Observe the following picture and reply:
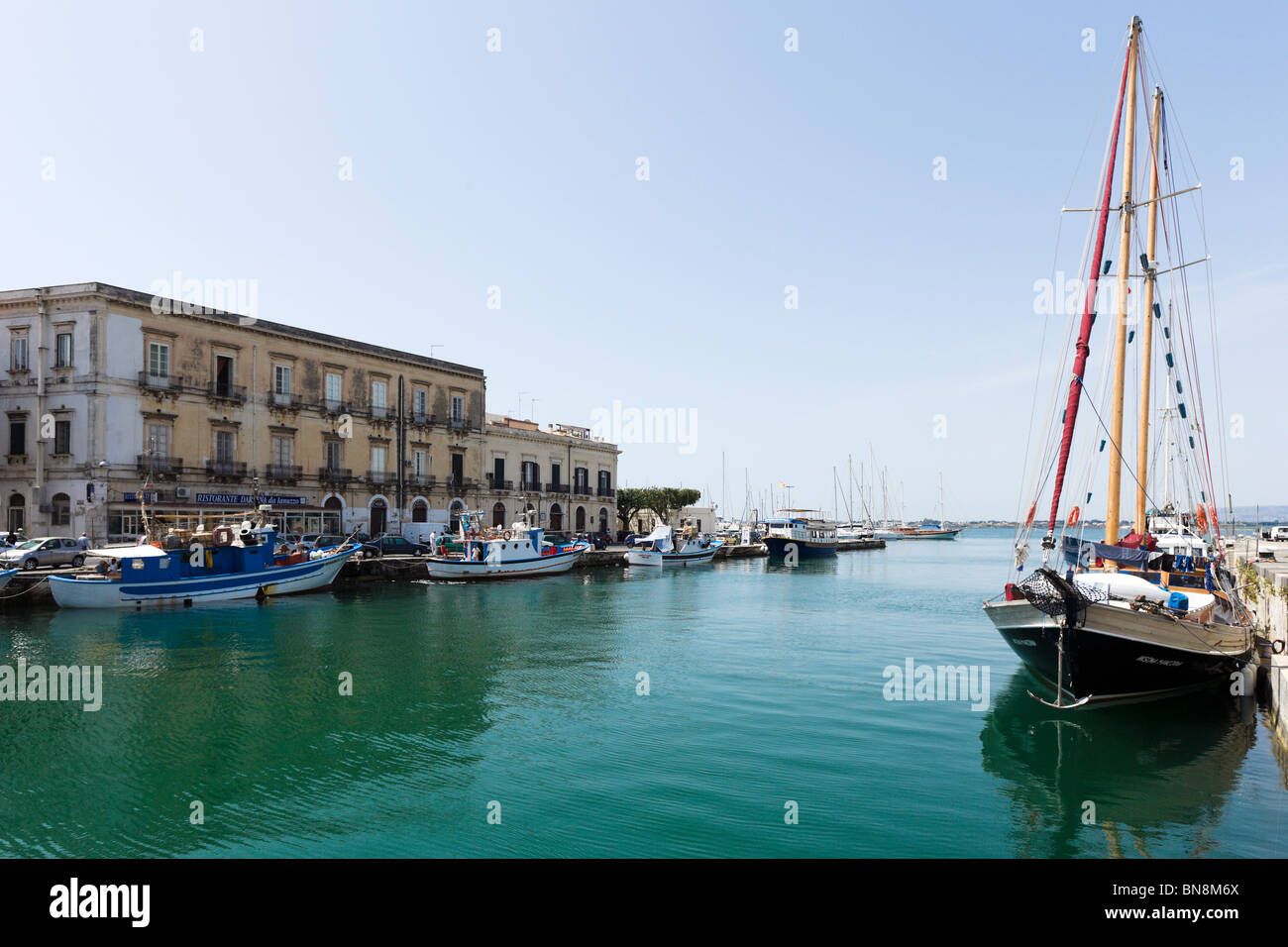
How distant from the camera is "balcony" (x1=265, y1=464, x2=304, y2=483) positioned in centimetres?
3934

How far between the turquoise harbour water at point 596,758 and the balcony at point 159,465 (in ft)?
46.5

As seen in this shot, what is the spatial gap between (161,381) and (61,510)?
22.5 feet

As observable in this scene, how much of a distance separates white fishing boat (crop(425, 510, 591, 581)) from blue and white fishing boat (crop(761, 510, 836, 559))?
2441cm

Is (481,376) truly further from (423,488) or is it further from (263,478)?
(263,478)

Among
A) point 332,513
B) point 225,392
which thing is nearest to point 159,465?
point 225,392

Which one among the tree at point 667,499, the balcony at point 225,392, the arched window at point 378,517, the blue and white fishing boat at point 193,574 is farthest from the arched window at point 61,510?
the tree at point 667,499

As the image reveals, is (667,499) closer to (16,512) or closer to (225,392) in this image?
(225,392)

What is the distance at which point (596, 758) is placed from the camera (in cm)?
1112

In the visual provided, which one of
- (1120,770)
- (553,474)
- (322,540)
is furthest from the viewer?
(553,474)

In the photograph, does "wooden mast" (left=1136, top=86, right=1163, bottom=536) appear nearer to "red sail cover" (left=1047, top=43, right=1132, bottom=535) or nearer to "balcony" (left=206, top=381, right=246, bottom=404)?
"red sail cover" (left=1047, top=43, right=1132, bottom=535)

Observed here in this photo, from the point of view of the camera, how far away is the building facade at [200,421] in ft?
108

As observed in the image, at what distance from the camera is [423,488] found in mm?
47781

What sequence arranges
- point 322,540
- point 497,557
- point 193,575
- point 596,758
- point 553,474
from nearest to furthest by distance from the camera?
point 596,758
point 193,575
point 322,540
point 497,557
point 553,474
